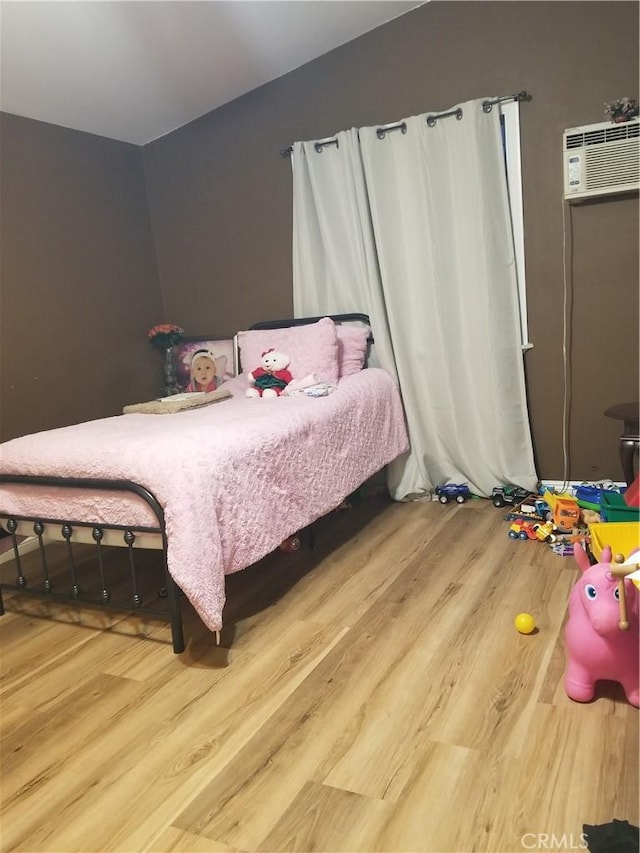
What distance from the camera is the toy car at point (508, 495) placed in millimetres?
3270

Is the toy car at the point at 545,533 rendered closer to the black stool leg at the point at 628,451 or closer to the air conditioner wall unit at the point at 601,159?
the black stool leg at the point at 628,451

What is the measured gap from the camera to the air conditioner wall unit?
287cm

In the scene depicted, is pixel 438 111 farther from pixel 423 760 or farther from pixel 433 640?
pixel 423 760

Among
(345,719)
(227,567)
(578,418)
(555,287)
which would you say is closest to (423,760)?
(345,719)

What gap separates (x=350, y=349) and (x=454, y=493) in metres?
0.96

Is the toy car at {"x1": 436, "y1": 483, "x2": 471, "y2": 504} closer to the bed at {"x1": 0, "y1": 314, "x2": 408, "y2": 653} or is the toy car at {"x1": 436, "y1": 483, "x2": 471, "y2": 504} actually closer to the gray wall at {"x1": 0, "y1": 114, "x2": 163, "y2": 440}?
the bed at {"x1": 0, "y1": 314, "x2": 408, "y2": 653}

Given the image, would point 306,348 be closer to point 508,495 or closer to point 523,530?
point 508,495

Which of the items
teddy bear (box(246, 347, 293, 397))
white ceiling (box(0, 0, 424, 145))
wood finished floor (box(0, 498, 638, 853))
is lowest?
wood finished floor (box(0, 498, 638, 853))

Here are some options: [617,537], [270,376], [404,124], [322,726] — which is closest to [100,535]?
[322,726]

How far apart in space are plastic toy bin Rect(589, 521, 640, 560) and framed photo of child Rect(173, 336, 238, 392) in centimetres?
234

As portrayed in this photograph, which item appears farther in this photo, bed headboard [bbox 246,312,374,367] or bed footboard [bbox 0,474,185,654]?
bed headboard [bbox 246,312,374,367]

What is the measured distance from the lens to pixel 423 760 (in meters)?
1.54

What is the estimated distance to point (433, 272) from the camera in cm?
338

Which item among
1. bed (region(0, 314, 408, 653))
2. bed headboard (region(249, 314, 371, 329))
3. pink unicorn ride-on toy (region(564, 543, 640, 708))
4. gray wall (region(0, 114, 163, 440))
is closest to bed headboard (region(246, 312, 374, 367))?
bed headboard (region(249, 314, 371, 329))
